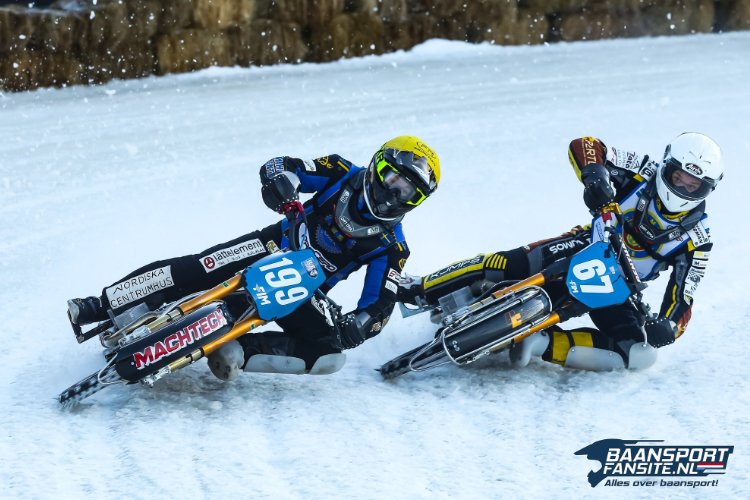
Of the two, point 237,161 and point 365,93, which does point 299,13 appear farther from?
point 237,161

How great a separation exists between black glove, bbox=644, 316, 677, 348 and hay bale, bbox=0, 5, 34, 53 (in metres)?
8.97

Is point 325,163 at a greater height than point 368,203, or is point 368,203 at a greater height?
point 325,163

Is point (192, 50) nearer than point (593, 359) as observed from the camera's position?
No

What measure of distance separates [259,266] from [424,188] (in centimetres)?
105

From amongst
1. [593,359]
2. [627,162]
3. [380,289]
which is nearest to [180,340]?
[380,289]

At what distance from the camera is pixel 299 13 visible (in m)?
12.3

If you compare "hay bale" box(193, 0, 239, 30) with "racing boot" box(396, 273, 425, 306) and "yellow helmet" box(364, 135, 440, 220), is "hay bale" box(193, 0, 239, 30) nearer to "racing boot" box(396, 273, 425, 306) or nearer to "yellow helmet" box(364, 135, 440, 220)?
"racing boot" box(396, 273, 425, 306)

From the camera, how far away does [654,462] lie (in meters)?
3.69

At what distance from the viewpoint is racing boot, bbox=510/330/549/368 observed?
4570 millimetres

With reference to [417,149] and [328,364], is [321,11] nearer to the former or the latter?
[417,149]

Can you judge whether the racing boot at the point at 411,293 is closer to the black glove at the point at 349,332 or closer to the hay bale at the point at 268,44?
the black glove at the point at 349,332

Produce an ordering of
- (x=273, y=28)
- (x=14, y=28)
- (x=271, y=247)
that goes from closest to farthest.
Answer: (x=271, y=247) < (x=14, y=28) < (x=273, y=28)

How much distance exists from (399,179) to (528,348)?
1.33 metres

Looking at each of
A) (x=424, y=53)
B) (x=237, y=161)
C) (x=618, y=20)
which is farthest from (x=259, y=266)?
(x=618, y=20)
